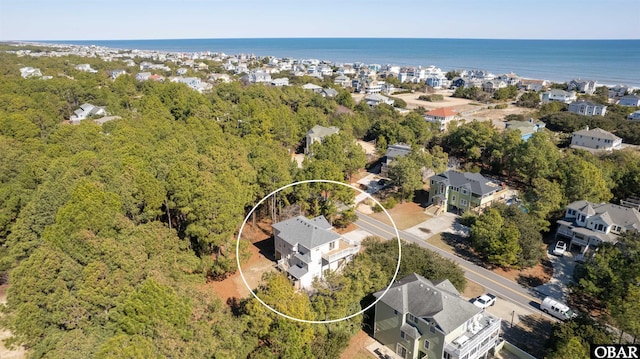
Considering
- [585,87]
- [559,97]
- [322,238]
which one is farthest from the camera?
[585,87]

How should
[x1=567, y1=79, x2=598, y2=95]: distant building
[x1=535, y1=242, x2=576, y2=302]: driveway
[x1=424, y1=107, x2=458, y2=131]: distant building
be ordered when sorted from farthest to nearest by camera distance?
[x1=567, y1=79, x2=598, y2=95]: distant building → [x1=424, y1=107, x2=458, y2=131]: distant building → [x1=535, y1=242, x2=576, y2=302]: driveway

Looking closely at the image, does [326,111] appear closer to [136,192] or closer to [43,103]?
[43,103]

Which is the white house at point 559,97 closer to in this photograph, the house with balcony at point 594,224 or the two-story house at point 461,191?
the two-story house at point 461,191

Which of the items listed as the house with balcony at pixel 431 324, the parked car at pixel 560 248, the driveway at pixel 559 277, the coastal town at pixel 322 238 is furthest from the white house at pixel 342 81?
the house with balcony at pixel 431 324

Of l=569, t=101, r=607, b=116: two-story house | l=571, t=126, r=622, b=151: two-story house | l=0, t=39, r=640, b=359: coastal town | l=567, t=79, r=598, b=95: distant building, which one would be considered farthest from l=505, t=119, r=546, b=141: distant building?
l=567, t=79, r=598, b=95: distant building

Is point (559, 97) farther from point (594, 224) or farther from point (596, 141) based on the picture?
point (594, 224)

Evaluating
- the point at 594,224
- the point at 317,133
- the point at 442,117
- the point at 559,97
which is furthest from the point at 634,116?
the point at 317,133

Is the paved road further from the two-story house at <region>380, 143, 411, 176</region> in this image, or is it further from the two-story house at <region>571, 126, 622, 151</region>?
the two-story house at <region>571, 126, 622, 151</region>
